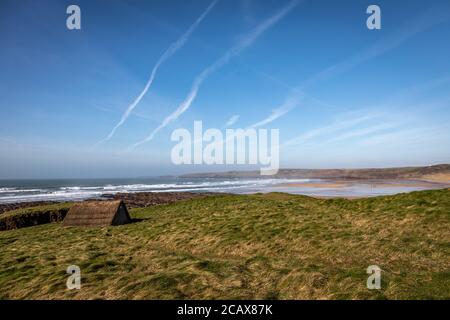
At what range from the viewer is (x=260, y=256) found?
461 inches

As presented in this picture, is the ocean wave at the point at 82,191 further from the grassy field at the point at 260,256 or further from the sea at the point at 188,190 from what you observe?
the grassy field at the point at 260,256

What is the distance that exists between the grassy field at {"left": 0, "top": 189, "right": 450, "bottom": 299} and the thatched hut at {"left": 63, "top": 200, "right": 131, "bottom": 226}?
2.79 metres

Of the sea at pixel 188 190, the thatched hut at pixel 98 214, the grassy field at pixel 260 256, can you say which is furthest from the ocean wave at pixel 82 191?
the grassy field at pixel 260 256

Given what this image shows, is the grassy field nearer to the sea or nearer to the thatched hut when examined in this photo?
the thatched hut

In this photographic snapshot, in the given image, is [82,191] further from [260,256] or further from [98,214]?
[260,256]

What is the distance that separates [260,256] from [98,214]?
16.4 meters

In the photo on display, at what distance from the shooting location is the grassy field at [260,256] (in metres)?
8.00

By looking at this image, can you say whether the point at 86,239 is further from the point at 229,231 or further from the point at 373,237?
the point at 373,237

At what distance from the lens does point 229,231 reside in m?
16.1

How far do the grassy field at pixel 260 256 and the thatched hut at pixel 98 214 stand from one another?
2.79 metres

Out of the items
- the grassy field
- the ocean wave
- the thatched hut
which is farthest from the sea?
the thatched hut

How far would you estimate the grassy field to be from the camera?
7996 millimetres

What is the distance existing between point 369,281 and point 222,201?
71.1ft
